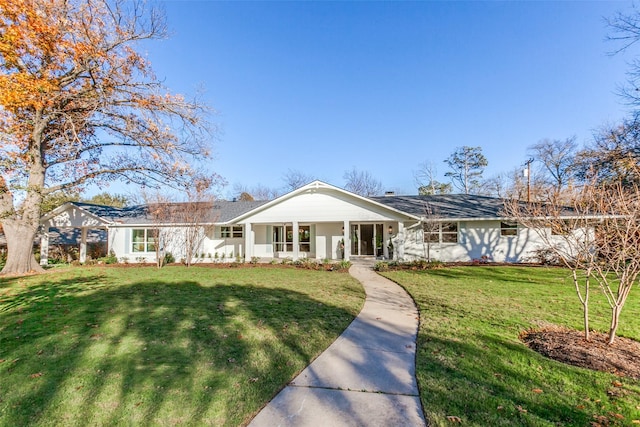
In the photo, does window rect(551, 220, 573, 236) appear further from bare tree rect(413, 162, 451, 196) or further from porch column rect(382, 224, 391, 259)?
bare tree rect(413, 162, 451, 196)

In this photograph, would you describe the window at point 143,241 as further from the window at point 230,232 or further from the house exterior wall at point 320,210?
the house exterior wall at point 320,210

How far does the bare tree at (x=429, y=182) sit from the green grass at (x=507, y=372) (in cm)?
3431

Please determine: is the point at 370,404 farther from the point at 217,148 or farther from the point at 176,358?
the point at 217,148

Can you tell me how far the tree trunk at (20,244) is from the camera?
1493 cm

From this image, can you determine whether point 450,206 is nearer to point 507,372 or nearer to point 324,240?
point 324,240

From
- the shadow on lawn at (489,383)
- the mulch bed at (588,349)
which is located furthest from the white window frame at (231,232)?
the mulch bed at (588,349)

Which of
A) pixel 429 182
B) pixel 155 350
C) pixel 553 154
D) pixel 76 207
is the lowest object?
pixel 155 350

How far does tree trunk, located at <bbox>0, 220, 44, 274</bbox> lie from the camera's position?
14.9m

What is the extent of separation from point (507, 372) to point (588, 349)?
6.13 ft

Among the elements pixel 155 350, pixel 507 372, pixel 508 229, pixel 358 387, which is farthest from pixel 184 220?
pixel 508 229

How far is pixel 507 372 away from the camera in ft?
13.4

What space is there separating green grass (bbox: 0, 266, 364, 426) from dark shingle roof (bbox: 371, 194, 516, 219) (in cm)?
1123

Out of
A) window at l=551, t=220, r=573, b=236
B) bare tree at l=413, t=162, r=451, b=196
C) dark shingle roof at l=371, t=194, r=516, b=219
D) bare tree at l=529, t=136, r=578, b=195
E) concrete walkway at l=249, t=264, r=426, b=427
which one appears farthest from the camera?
bare tree at l=413, t=162, r=451, b=196

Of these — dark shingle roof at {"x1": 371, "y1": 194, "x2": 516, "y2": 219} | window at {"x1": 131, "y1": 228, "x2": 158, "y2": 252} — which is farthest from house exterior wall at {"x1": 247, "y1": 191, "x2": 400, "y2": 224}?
window at {"x1": 131, "y1": 228, "x2": 158, "y2": 252}
